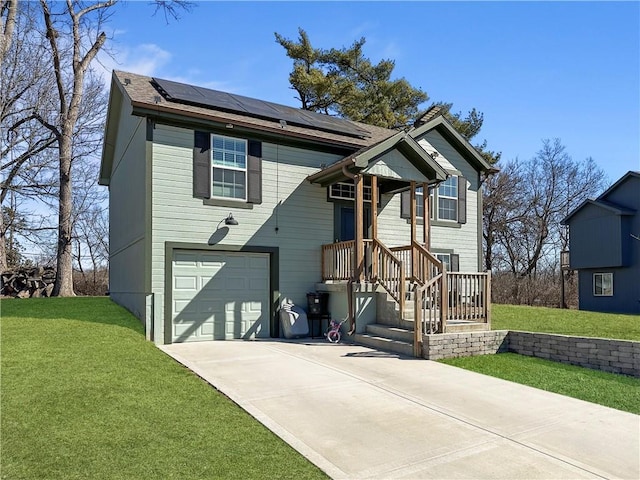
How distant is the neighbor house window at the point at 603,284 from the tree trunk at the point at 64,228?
23.9 m

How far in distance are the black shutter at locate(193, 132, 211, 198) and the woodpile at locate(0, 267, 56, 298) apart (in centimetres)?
1252

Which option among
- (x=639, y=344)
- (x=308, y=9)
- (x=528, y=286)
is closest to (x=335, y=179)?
(x=308, y=9)

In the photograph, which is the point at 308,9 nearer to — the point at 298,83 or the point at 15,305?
the point at 15,305

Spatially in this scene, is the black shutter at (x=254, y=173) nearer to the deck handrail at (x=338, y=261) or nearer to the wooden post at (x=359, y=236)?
the deck handrail at (x=338, y=261)

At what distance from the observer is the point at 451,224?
45.1ft

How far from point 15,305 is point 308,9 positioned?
10.8 m

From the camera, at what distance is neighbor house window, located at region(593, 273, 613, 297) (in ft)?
70.5

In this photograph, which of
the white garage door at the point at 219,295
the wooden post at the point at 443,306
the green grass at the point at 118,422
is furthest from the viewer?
the white garage door at the point at 219,295

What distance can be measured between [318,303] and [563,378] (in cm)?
542

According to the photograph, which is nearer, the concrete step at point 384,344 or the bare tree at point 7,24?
the concrete step at point 384,344

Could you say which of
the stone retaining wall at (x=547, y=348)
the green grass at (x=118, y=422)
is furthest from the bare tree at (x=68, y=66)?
the stone retaining wall at (x=547, y=348)

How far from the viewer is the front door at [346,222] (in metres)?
11.9

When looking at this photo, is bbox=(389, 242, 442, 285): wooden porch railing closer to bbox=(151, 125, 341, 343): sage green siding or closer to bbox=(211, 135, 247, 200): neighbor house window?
bbox=(151, 125, 341, 343): sage green siding

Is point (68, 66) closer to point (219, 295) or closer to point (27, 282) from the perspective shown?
point (27, 282)
